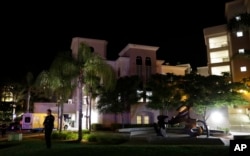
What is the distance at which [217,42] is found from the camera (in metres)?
44.3

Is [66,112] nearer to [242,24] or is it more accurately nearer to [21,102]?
[21,102]

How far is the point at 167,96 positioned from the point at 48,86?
1314 centimetres

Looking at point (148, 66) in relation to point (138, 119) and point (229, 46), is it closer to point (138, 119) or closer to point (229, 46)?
point (138, 119)

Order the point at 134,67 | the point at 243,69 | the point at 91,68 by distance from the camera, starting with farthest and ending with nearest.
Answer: the point at 243,69 → the point at 134,67 → the point at 91,68

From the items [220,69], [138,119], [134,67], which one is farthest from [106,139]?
[220,69]

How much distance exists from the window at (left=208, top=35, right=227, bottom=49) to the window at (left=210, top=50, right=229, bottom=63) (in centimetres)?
127

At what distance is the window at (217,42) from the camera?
142 feet

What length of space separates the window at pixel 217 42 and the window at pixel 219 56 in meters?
1.27

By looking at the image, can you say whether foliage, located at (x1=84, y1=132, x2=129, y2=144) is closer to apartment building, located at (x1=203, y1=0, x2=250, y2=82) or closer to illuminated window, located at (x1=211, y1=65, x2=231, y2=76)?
apartment building, located at (x1=203, y1=0, x2=250, y2=82)

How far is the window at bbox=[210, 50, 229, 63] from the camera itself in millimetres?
42906

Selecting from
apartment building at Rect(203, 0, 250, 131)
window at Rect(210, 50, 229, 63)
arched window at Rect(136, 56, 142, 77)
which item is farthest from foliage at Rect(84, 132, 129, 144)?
window at Rect(210, 50, 229, 63)

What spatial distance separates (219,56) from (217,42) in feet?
7.98

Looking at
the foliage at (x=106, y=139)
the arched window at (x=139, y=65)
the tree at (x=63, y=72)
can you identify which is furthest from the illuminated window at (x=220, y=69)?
the tree at (x=63, y=72)

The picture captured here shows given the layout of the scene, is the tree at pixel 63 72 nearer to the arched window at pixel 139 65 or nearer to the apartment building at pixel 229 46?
the arched window at pixel 139 65
